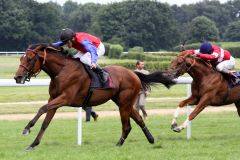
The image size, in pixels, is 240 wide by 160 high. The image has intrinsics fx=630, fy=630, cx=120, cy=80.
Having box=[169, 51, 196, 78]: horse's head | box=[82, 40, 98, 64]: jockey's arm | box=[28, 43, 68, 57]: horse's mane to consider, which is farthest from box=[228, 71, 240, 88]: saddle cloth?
box=[28, 43, 68, 57]: horse's mane

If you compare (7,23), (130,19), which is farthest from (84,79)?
(130,19)

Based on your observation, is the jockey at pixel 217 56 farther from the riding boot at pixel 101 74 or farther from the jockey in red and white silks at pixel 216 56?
the riding boot at pixel 101 74

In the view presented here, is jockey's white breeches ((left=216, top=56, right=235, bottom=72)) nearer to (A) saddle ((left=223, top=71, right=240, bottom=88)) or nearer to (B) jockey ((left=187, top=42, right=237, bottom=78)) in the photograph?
(B) jockey ((left=187, top=42, right=237, bottom=78))

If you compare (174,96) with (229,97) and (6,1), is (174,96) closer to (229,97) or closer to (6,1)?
(229,97)

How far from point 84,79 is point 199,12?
4678 inches

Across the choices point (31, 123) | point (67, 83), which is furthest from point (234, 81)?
point (31, 123)

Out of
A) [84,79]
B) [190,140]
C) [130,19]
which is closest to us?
[84,79]

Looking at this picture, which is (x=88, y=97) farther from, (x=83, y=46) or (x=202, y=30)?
(x=202, y=30)

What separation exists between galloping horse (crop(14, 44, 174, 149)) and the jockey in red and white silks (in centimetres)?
137

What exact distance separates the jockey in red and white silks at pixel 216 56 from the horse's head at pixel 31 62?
2.87 meters

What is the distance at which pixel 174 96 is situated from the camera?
2350 centimetres

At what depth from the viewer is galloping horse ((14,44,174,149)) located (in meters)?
9.23

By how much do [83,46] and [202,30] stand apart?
86266mm

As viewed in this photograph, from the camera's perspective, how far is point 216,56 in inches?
438
